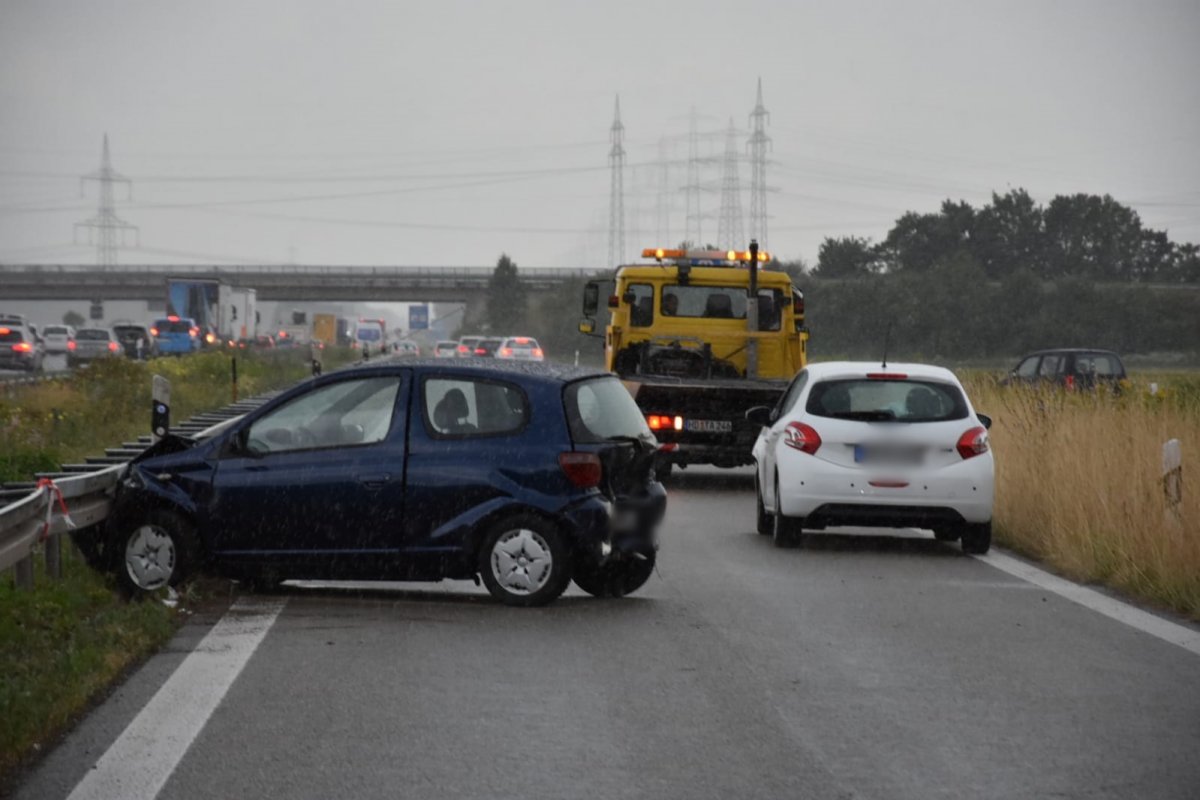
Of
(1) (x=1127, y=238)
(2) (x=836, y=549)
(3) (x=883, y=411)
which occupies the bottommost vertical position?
A: (2) (x=836, y=549)

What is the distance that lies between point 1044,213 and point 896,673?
96237mm

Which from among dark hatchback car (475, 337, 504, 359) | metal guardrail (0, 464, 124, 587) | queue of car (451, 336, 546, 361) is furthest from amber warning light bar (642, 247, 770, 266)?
dark hatchback car (475, 337, 504, 359)

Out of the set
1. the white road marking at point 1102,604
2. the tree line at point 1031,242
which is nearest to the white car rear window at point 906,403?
the white road marking at point 1102,604

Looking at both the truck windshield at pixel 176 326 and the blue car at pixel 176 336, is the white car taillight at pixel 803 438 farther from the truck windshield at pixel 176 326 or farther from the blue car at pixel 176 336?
the truck windshield at pixel 176 326

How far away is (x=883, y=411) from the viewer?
50.2 feet

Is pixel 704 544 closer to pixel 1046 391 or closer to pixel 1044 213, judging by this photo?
pixel 1046 391

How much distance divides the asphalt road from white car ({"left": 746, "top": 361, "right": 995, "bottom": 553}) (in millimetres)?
2158

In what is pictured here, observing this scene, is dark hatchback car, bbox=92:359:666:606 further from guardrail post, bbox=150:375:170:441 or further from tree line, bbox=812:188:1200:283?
tree line, bbox=812:188:1200:283

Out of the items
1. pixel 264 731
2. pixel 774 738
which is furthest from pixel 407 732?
pixel 774 738

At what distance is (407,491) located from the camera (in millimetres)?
11266

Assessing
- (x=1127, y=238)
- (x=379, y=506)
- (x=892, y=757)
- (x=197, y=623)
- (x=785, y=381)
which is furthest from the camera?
(x=1127, y=238)

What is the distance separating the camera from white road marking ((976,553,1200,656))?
424 inches

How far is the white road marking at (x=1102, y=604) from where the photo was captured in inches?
424

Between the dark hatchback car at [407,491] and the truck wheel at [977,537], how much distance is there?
4359mm
